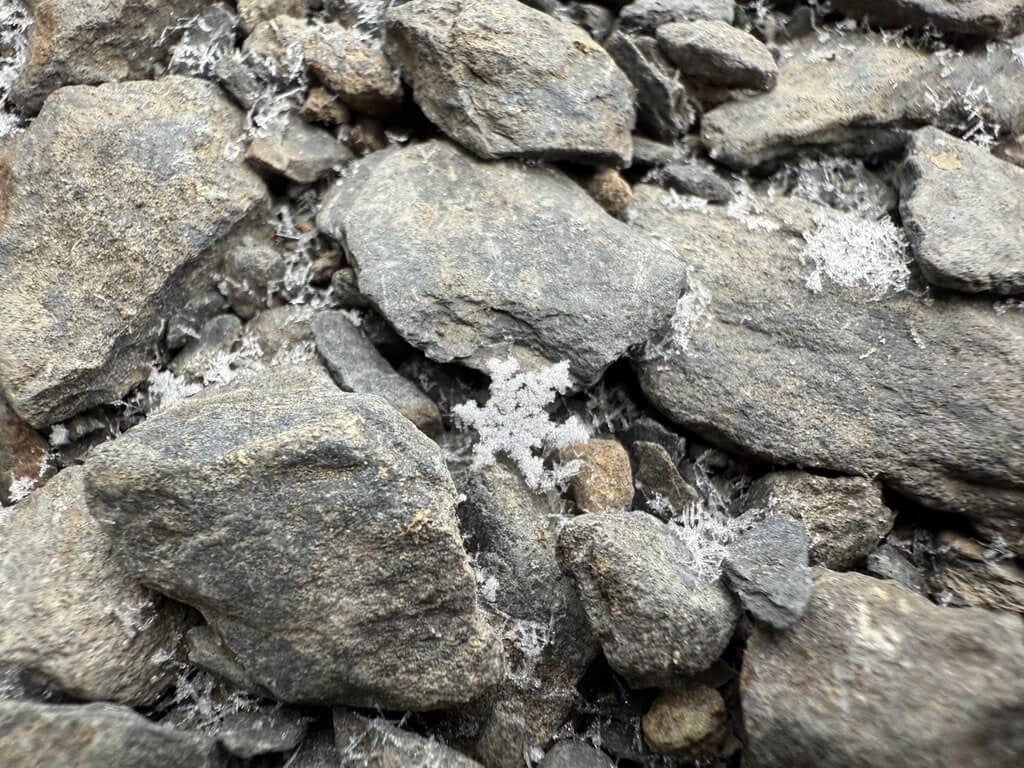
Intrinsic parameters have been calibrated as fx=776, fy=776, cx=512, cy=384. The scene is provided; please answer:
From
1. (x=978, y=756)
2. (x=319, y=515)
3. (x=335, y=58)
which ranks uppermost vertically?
(x=335, y=58)

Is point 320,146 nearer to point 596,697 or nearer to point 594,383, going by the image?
point 594,383

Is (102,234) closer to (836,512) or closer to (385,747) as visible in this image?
(385,747)

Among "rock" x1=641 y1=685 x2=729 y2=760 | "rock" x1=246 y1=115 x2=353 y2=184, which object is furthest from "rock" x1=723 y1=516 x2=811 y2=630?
"rock" x1=246 y1=115 x2=353 y2=184

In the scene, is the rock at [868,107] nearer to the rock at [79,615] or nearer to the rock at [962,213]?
the rock at [962,213]

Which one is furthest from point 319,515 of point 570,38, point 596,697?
point 570,38

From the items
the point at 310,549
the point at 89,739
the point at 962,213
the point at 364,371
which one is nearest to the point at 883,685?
the point at 310,549

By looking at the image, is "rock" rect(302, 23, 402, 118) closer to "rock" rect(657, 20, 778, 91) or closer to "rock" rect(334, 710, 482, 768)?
"rock" rect(657, 20, 778, 91)
